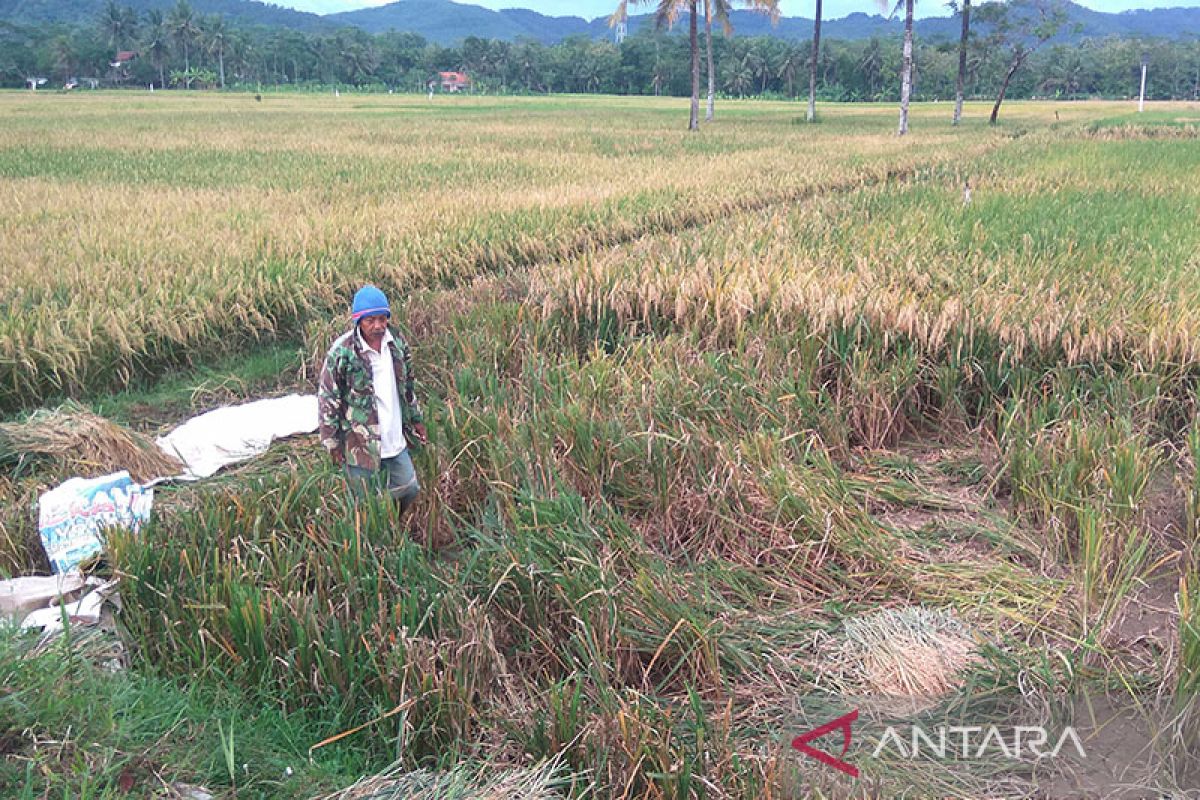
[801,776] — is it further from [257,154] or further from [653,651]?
[257,154]

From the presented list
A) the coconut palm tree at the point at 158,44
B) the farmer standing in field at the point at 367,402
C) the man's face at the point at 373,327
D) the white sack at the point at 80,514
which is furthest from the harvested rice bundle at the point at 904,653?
the coconut palm tree at the point at 158,44

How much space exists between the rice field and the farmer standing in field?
0.15m

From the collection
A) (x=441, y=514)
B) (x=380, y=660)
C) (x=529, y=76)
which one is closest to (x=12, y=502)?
(x=441, y=514)

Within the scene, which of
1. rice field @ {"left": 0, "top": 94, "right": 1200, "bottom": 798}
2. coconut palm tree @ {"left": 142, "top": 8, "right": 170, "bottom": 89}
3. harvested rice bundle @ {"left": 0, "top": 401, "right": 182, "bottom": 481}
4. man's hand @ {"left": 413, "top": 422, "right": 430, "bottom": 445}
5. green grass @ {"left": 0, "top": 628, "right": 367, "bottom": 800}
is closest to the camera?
green grass @ {"left": 0, "top": 628, "right": 367, "bottom": 800}

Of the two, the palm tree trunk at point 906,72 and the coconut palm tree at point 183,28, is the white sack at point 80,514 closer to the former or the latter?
the palm tree trunk at point 906,72

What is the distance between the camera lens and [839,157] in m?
18.5

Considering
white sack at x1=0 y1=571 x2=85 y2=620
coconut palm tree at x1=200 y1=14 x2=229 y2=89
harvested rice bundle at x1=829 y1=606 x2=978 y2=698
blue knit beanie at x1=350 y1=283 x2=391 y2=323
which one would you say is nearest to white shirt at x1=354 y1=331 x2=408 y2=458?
blue knit beanie at x1=350 y1=283 x2=391 y2=323

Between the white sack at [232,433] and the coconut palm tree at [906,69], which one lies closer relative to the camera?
the white sack at [232,433]

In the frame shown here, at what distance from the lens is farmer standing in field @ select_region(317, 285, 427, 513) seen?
3506 millimetres

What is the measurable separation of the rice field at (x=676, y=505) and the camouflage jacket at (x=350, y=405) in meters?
0.19

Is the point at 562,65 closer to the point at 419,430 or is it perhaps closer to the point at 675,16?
the point at 675,16

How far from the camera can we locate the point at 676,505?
359 centimetres

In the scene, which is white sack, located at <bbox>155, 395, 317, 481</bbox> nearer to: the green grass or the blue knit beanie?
the blue knit beanie

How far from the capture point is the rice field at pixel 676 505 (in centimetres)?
241
